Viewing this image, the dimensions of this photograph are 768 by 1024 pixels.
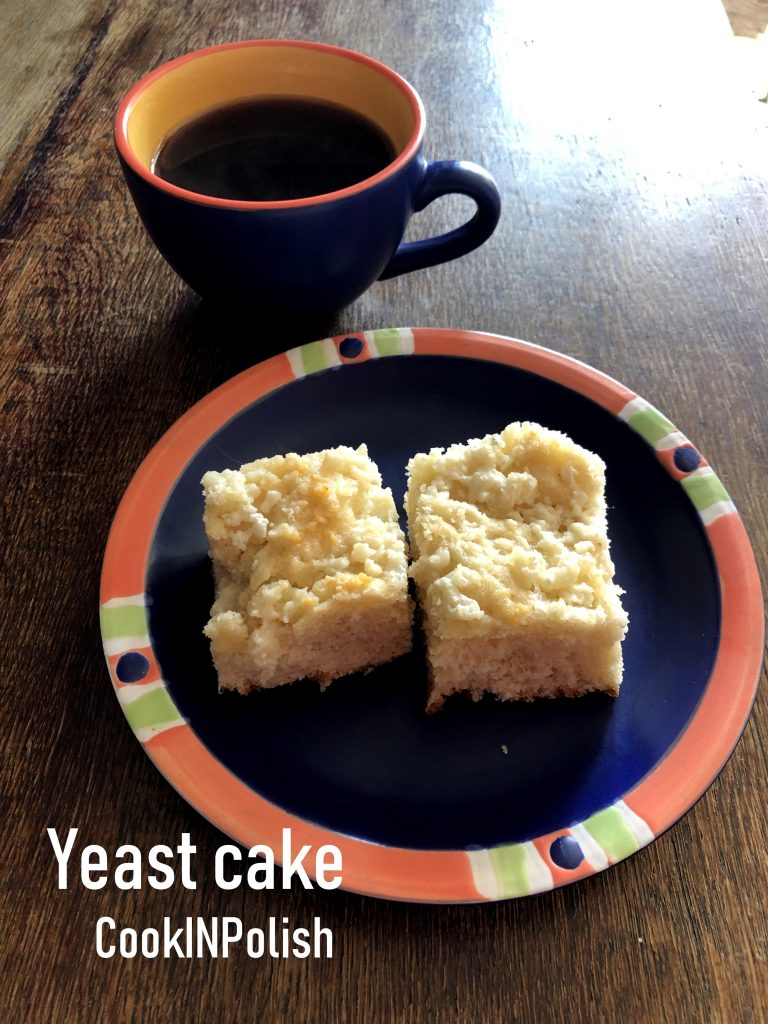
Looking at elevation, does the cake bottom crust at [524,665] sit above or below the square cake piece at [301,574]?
below

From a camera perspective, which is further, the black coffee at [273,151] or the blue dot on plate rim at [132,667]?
the black coffee at [273,151]

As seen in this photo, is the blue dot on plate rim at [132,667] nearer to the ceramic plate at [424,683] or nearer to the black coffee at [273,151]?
the ceramic plate at [424,683]

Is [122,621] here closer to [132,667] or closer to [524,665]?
[132,667]

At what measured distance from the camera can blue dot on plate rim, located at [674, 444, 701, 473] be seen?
118cm

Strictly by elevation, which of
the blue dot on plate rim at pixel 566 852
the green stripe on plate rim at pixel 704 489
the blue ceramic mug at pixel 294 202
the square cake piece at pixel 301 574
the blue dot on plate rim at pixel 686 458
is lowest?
the green stripe on plate rim at pixel 704 489

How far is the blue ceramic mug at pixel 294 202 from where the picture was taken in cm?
114

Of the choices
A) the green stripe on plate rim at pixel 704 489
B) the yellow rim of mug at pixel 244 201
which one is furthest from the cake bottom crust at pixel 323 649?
the yellow rim of mug at pixel 244 201

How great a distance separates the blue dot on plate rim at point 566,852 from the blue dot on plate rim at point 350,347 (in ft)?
2.47

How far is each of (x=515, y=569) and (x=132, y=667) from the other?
469 millimetres

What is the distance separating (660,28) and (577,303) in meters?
1.01

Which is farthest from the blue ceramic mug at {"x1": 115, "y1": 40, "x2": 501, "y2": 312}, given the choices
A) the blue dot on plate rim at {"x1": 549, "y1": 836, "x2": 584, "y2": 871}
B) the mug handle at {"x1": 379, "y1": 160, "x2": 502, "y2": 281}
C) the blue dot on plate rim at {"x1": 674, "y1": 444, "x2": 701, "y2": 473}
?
the blue dot on plate rim at {"x1": 549, "y1": 836, "x2": 584, "y2": 871}

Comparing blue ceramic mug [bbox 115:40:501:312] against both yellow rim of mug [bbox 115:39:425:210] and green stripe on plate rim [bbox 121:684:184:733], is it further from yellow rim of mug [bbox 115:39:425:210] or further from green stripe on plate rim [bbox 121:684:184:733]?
green stripe on plate rim [bbox 121:684:184:733]

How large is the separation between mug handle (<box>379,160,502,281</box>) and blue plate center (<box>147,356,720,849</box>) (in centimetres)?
26

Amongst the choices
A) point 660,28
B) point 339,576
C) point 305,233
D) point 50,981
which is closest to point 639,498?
point 339,576
